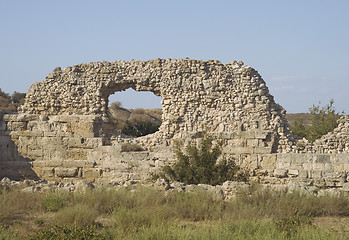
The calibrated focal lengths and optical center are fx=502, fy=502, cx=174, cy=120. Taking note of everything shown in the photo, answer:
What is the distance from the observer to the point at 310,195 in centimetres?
990

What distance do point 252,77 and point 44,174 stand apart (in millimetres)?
7220

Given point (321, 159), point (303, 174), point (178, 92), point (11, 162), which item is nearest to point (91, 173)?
point (11, 162)

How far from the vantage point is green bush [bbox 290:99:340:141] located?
2242cm

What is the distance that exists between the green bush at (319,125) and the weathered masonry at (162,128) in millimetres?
5405

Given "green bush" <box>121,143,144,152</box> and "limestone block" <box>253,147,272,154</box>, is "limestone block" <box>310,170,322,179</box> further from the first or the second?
"green bush" <box>121,143,144,152</box>

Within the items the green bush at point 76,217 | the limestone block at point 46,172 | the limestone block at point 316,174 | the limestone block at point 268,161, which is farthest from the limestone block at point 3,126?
the limestone block at point 316,174

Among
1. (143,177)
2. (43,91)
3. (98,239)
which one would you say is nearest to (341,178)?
(143,177)

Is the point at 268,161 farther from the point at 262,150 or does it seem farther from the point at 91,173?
the point at 91,173

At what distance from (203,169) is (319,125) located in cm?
1339

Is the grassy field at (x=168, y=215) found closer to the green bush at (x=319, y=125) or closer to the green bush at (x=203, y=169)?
the green bush at (x=203, y=169)

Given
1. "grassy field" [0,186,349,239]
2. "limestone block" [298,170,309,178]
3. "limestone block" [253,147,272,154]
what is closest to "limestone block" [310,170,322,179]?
"limestone block" [298,170,309,178]

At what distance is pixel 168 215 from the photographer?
8727mm

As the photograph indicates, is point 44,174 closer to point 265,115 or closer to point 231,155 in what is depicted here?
point 231,155

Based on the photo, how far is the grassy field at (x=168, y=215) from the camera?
739 centimetres
